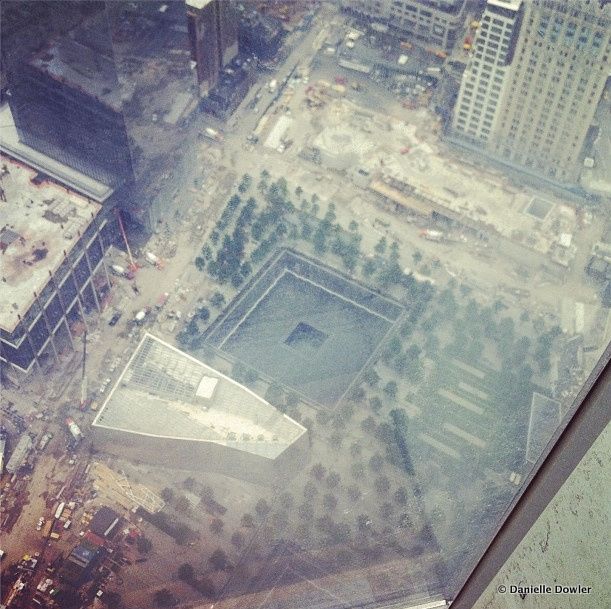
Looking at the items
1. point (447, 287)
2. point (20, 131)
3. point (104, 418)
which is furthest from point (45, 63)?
point (447, 287)

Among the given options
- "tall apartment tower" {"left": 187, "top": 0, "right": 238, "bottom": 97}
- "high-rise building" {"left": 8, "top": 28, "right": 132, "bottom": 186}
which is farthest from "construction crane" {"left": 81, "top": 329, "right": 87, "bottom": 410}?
"tall apartment tower" {"left": 187, "top": 0, "right": 238, "bottom": 97}

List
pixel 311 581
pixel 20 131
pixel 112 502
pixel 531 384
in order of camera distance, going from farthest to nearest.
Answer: pixel 20 131 → pixel 531 384 → pixel 112 502 → pixel 311 581

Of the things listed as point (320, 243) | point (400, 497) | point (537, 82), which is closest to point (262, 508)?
point (400, 497)

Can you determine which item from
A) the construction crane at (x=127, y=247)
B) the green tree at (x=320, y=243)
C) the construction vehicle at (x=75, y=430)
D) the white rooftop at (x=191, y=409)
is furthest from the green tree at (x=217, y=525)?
the green tree at (x=320, y=243)

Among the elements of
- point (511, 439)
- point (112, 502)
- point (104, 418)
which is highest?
point (511, 439)

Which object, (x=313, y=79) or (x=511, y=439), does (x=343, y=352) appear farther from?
(x=313, y=79)

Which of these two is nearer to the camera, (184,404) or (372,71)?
(184,404)

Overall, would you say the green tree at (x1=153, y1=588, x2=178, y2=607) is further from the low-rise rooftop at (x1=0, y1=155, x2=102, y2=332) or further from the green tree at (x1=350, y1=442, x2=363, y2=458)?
the low-rise rooftop at (x1=0, y1=155, x2=102, y2=332)
